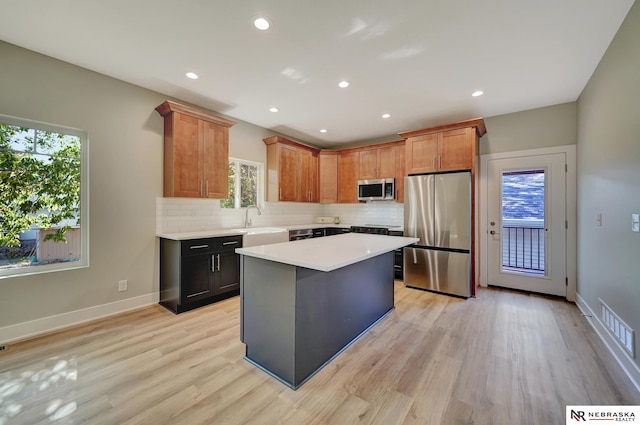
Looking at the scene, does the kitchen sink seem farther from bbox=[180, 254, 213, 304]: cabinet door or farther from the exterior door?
the exterior door

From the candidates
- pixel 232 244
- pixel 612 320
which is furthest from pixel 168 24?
pixel 612 320

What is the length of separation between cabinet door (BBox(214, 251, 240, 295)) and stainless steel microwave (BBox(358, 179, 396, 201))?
9.18ft

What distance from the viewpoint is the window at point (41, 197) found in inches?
97.6

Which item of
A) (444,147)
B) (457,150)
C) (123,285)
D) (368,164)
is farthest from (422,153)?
(123,285)

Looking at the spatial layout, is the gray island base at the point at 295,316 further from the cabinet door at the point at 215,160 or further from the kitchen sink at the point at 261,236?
the cabinet door at the point at 215,160

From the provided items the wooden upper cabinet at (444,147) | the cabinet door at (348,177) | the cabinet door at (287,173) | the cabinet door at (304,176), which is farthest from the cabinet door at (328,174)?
the wooden upper cabinet at (444,147)

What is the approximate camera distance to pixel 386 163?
503 centimetres

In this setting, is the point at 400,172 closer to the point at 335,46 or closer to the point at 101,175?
the point at 335,46

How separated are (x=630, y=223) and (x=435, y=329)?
1.80 m

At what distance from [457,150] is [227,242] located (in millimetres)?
3559

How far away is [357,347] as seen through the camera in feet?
7.82

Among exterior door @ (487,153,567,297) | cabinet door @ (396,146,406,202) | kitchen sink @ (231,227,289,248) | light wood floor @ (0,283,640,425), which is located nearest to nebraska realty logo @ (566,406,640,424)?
light wood floor @ (0,283,640,425)

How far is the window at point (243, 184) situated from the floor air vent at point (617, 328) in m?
4.60

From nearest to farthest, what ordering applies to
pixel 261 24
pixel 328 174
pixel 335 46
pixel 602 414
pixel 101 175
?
pixel 602 414, pixel 261 24, pixel 335 46, pixel 101 175, pixel 328 174
